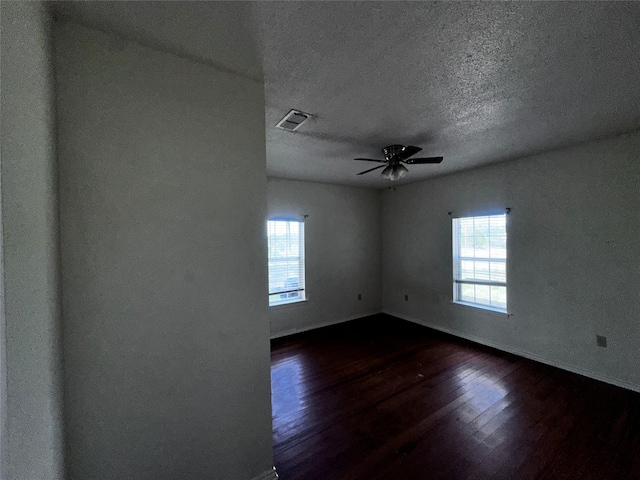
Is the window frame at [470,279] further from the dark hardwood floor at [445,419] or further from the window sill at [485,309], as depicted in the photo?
the dark hardwood floor at [445,419]

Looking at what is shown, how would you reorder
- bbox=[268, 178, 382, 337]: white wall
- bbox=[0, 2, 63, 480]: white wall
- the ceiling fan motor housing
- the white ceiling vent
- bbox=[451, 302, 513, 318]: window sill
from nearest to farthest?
bbox=[0, 2, 63, 480]: white wall
the white ceiling vent
the ceiling fan motor housing
bbox=[451, 302, 513, 318]: window sill
bbox=[268, 178, 382, 337]: white wall

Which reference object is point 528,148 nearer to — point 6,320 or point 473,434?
point 473,434

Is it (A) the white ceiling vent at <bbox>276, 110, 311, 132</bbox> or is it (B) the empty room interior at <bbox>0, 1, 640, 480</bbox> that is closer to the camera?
(B) the empty room interior at <bbox>0, 1, 640, 480</bbox>

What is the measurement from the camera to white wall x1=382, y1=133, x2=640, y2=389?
2.71 meters

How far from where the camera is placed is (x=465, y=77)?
1.67 m

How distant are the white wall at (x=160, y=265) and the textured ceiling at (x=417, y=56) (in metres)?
0.22

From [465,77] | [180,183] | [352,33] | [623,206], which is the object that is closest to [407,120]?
[465,77]

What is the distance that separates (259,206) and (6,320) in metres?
1.12

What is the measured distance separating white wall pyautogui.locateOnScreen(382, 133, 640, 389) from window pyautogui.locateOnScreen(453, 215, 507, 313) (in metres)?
0.12

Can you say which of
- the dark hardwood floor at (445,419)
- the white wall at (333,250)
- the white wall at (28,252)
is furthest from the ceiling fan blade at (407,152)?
the white wall at (28,252)

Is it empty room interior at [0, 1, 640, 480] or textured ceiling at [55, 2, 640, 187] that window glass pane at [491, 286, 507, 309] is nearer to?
empty room interior at [0, 1, 640, 480]

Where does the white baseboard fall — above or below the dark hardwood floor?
above

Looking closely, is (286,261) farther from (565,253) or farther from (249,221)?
(565,253)

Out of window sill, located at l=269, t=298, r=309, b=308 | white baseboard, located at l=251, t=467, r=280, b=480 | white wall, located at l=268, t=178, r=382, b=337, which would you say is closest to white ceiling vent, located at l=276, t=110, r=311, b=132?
white wall, located at l=268, t=178, r=382, b=337
